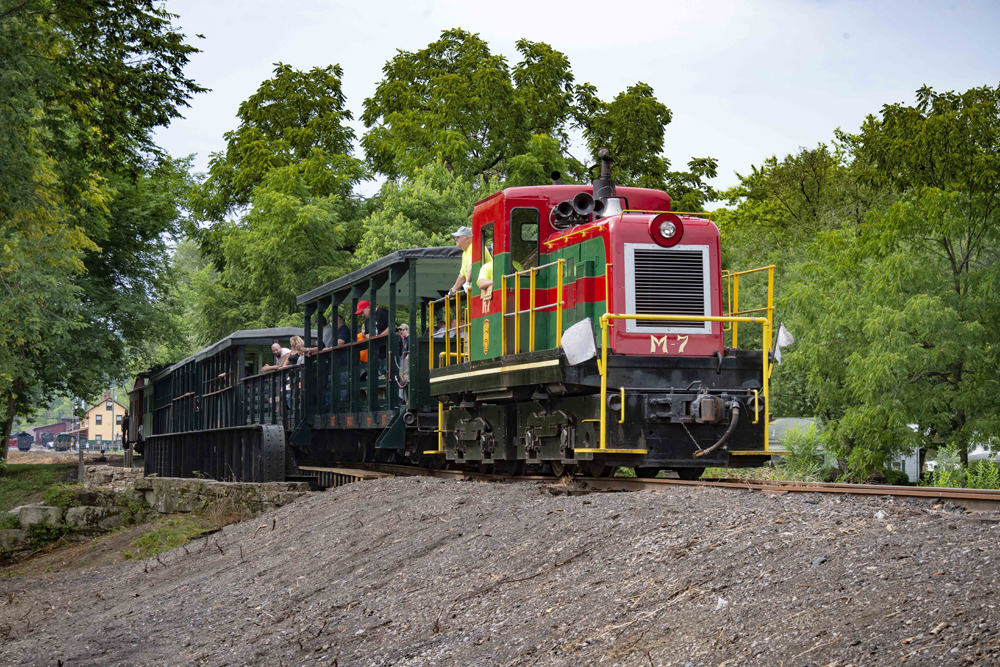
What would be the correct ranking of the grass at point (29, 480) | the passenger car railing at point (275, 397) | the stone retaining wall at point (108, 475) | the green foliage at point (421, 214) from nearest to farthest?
the passenger car railing at point (275, 397) < the grass at point (29, 480) < the green foliage at point (421, 214) < the stone retaining wall at point (108, 475)

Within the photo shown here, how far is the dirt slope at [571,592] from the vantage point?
4820 mm

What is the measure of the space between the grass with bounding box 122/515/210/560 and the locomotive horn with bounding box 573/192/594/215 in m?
6.75

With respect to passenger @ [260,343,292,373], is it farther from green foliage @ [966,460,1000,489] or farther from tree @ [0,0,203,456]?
green foliage @ [966,460,1000,489]

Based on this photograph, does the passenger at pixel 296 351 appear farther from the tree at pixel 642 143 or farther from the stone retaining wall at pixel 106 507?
the tree at pixel 642 143

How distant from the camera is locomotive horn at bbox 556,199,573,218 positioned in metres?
12.0

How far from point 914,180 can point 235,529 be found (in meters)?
15.8

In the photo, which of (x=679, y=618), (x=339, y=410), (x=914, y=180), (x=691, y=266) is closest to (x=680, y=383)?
(x=691, y=266)

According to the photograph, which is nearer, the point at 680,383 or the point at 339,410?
the point at 680,383

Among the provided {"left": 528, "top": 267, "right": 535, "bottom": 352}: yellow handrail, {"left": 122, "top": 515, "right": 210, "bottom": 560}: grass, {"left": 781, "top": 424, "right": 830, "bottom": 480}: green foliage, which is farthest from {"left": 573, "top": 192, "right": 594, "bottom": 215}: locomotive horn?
{"left": 781, "top": 424, "right": 830, "bottom": 480}: green foliage

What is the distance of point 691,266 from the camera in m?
11.3

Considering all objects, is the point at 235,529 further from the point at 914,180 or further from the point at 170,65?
the point at 914,180

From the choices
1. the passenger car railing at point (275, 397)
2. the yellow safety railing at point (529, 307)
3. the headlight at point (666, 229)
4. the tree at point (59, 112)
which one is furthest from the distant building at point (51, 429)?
the headlight at point (666, 229)

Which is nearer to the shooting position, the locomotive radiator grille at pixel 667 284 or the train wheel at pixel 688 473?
the locomotive radiator grille at pixel 667 284

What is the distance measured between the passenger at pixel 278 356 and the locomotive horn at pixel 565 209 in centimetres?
818
